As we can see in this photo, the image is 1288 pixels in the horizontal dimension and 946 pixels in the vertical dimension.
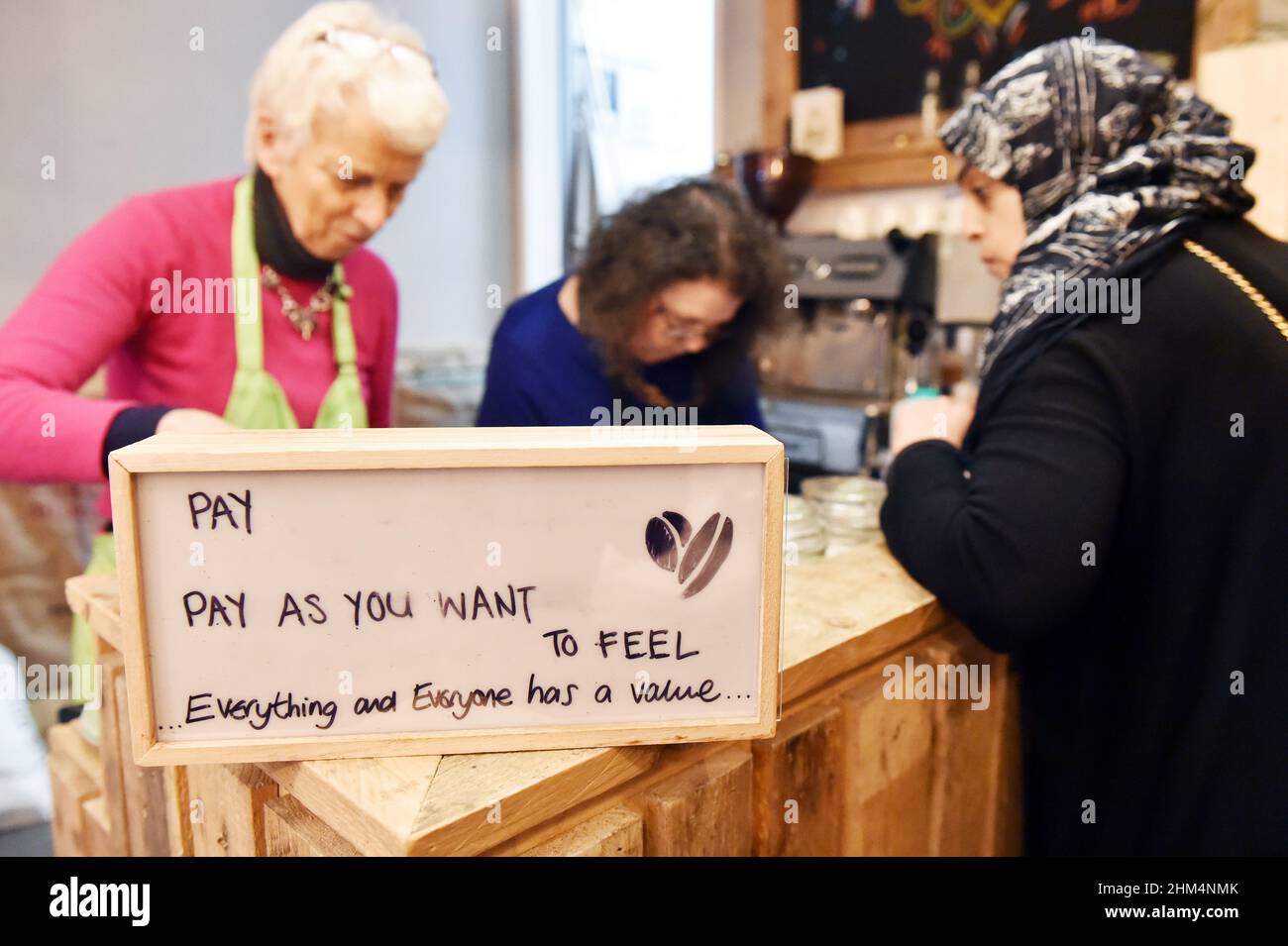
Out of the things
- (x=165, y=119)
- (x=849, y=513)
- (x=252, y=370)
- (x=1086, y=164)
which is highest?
(x=165, y=119)

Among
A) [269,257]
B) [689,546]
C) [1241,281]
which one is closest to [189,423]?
[689,546]

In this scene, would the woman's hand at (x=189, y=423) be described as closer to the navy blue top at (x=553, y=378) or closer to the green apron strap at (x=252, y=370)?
the green apron strap at (x=252, y=370)

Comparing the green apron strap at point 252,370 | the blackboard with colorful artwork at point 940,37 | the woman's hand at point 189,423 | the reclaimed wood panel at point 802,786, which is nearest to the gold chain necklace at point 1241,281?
the reclaimed wood panel at point 802,786

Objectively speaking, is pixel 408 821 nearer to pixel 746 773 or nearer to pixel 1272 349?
pixel 746 773

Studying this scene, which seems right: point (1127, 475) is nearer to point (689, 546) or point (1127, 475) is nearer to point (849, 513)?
point (849, 513)

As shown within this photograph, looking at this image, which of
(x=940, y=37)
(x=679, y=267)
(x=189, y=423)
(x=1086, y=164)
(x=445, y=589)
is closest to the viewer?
(x=445, y=589)

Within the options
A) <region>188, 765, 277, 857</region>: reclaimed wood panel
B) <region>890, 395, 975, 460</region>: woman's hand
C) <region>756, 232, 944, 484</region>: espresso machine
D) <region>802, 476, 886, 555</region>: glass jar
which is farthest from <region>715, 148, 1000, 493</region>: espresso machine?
<region>188, 765, 277, 857</region>: reclaimed wood panel

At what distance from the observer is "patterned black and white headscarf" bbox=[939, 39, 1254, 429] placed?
0.99 metres

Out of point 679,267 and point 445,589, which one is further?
point 679,267

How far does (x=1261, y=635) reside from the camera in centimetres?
94

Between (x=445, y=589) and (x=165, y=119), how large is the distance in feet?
7.77

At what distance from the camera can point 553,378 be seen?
5.42 feet

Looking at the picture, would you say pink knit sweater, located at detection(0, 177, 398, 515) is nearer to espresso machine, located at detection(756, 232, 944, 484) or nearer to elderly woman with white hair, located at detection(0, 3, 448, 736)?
elderly woman with white hair, located at detection(0, 3, 448, 736)

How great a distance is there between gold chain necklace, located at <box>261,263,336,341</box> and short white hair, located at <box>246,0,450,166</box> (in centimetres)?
21
